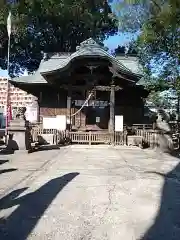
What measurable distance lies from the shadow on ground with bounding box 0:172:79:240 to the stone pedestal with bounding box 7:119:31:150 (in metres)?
7.90

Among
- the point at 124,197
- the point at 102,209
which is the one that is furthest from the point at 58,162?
the point at 102,209

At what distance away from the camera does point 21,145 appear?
59.0 feet

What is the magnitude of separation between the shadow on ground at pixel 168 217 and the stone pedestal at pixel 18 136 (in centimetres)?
890

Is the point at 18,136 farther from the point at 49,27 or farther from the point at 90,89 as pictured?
the point at 49,27

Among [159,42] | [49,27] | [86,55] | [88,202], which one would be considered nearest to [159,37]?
[159,42]

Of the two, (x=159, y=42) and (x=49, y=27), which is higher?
(x=49, y=27)

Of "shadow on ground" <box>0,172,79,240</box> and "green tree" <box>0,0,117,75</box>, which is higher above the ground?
"green tree" <box>0,0,117,75</box>

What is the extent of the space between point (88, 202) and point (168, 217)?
1.63 m

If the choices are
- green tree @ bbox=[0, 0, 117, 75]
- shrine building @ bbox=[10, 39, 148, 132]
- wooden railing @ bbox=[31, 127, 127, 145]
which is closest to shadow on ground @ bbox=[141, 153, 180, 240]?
wooden railing @ bbox=[31, 127, 127, 145]

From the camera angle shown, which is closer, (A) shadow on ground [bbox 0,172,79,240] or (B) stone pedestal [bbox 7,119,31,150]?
(A) shadow on ground [bbox 0,172,79,240]

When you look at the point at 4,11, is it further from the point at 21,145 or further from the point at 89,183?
the point at 89,183

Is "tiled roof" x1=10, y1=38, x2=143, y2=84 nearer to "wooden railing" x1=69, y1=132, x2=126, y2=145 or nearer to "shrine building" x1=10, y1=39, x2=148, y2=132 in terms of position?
"shrine building" x1=10, y1=39, x2=148, y2=132

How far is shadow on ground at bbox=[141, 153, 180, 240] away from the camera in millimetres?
5941

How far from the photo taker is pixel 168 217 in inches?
273
